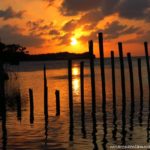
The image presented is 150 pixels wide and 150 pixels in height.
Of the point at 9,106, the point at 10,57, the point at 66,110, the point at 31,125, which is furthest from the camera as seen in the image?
the point at 10,57

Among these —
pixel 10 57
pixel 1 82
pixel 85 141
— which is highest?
pixel 10 57

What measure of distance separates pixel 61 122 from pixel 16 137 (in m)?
4.99

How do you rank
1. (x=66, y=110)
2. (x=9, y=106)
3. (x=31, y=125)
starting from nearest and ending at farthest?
(x=31, y=125) < (x=66, y=110) < (x=9, y=106)

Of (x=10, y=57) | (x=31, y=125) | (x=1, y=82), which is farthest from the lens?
(x=10, y=57)

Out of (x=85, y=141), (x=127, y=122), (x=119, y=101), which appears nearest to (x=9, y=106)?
(x=119, y=101)

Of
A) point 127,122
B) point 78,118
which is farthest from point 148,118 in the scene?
point 78,118

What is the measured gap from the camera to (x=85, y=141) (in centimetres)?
1998

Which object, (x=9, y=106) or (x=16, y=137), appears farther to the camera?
(x=9, y=106)

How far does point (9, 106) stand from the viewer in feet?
116

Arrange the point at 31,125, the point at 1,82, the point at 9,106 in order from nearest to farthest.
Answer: the point at 31,125 < the point at 1,82 < the point at 9,106

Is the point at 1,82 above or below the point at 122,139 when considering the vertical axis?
above

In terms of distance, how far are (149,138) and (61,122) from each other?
7066mm

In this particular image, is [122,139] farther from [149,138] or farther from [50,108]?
[50,108]

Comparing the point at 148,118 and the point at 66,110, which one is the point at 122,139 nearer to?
the point at 148,118
